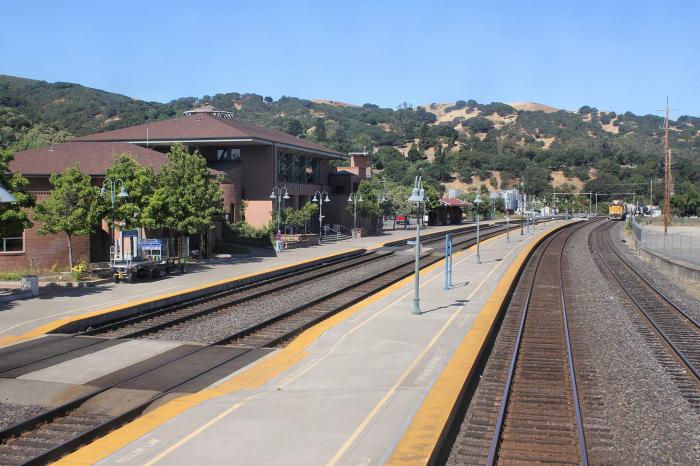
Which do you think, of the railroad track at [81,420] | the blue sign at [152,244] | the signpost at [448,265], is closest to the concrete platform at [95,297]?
the blue sign at [152,244]

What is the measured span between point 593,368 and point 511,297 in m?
12.1

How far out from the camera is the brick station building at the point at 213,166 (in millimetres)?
33156

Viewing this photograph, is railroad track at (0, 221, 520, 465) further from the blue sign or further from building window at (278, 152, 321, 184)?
building window at (278, 152, 321, 184)

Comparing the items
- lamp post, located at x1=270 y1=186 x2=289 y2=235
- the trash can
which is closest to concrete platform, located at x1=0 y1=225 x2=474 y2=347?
the trash can

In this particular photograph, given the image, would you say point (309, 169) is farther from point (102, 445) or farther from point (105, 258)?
point (102, 445)

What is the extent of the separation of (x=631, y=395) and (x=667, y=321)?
397 inches

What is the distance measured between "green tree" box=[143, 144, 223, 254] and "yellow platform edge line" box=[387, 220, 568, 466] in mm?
19100

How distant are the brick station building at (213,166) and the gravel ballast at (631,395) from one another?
23.9 metres

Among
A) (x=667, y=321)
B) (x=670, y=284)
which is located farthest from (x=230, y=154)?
(x=667, y=321)

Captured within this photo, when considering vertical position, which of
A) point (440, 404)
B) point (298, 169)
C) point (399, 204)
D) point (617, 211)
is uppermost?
point (298, 169)

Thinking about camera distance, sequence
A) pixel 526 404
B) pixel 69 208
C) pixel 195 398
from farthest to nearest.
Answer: pixel 69 208
pixel 526 404
pixel 195 398

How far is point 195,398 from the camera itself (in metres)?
11.7

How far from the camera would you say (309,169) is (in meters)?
71.2

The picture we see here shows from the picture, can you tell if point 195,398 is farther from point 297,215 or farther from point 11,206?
point 297,215
